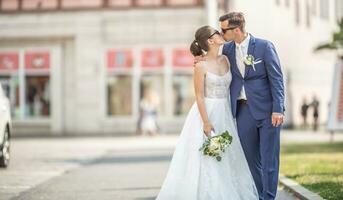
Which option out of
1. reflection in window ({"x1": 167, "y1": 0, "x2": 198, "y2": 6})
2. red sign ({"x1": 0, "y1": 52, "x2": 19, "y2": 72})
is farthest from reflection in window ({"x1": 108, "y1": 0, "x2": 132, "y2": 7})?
red sign ({"x1": 0, "y1": 52, "x2": 19, "y2": 72})

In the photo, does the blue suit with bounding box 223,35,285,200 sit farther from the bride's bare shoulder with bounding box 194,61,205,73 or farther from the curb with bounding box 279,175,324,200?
the curb with bounding box 279,175,324,200

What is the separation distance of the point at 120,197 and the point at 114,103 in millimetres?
23118

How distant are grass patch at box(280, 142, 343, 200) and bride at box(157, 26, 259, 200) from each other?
51.3 inches

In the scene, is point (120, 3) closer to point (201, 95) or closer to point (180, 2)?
point (180, 2)

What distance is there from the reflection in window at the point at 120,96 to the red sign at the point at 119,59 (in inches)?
18.1

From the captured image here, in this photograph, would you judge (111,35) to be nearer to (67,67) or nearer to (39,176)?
(67,67)

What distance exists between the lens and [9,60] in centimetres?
3359

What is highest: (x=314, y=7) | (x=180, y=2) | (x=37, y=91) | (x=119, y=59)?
(x=314, y=7)

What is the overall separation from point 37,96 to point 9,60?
1875 mm

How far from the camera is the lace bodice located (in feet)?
27.0

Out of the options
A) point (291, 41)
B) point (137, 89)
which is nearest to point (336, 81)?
point (137, 89)

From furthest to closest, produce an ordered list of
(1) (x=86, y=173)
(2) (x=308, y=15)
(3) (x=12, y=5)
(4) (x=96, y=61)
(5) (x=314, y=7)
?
(5) (x=314, y=7), (2) (x=308, y=15), (3) (x=12, y=5), (4) (x=96, y=61), (1) (x=86, y=173)

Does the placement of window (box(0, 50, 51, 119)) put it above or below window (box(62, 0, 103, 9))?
below

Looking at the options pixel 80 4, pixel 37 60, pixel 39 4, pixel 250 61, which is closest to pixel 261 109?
pixel 250 61
